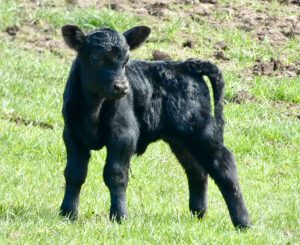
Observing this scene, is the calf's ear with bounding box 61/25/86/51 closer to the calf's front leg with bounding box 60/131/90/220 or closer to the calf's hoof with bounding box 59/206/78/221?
the calf's front leg with bounding box 60/131/90/220

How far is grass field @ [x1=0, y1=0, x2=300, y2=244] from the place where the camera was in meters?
8.91

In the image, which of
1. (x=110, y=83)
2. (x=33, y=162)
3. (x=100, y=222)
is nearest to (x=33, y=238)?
(x=100, y=222)

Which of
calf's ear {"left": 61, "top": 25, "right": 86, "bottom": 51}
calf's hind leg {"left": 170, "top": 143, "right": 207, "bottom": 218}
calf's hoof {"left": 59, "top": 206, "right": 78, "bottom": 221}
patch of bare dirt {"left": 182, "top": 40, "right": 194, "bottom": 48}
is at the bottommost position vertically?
patch of bare dirt {"left": 182, "top": 40, "right": 194, "bottom": 48}

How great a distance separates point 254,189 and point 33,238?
10.9ft

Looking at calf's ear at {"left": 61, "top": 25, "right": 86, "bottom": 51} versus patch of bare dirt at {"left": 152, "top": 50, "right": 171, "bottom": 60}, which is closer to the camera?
calf's ear at {"left": 61, "top": 25, "right": 86, "bottom": 51}

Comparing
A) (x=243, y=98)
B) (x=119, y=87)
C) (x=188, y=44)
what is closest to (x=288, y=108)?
(x=243, y=98)

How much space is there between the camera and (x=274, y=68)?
15.1 metres

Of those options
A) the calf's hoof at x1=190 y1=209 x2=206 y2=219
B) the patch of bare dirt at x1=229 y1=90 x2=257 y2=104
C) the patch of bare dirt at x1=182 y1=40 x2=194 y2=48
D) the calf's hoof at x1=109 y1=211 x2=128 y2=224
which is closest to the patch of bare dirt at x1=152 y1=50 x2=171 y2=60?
the patch of bare dirt at x1=182 y1=40 x2=194 y2=48

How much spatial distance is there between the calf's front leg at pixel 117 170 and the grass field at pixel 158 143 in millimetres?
182

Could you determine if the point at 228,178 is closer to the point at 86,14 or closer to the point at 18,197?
the point at 18,197

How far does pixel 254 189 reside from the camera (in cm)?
1104

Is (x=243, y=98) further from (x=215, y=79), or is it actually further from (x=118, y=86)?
(x=118, y=86)

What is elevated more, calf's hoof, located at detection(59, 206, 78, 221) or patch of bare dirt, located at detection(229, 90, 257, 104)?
calf's hoof, located at detection(59, 206, 78, 221)

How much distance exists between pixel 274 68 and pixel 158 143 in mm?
3346
